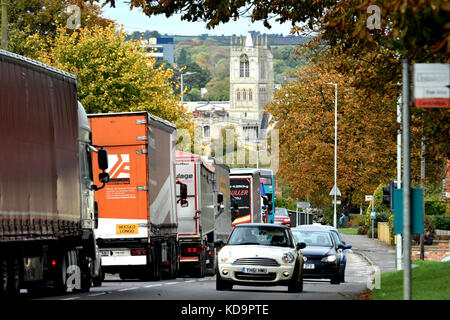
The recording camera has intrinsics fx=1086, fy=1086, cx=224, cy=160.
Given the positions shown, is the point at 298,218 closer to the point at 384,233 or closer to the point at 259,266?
the point at 384,233

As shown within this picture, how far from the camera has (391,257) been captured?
147 ft

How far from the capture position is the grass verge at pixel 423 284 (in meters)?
18.4

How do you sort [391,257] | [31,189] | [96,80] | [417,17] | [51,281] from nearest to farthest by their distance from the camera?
[417,17] < [31,189] < [51,281] < [391,257] < [96,80]

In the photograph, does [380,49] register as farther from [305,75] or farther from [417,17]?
[305,75]

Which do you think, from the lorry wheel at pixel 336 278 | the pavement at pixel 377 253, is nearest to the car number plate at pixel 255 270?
the lorry wheel at pixel 336 278

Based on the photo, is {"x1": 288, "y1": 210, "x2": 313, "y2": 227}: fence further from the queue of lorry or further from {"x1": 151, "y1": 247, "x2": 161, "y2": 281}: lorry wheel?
{"x1": 151, "y1": 247, "x2": 161, "y2": 281}: lorry wheel

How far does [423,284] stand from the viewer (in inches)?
836

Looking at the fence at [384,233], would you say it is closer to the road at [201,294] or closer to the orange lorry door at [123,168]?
the road at [201,294]

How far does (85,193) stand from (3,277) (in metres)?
5.17

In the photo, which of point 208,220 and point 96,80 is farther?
point 96,80

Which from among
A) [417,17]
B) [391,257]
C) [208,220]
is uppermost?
[417,17]

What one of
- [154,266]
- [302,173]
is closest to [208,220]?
[154,266]

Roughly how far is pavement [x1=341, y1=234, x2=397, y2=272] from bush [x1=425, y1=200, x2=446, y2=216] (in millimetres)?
3479
